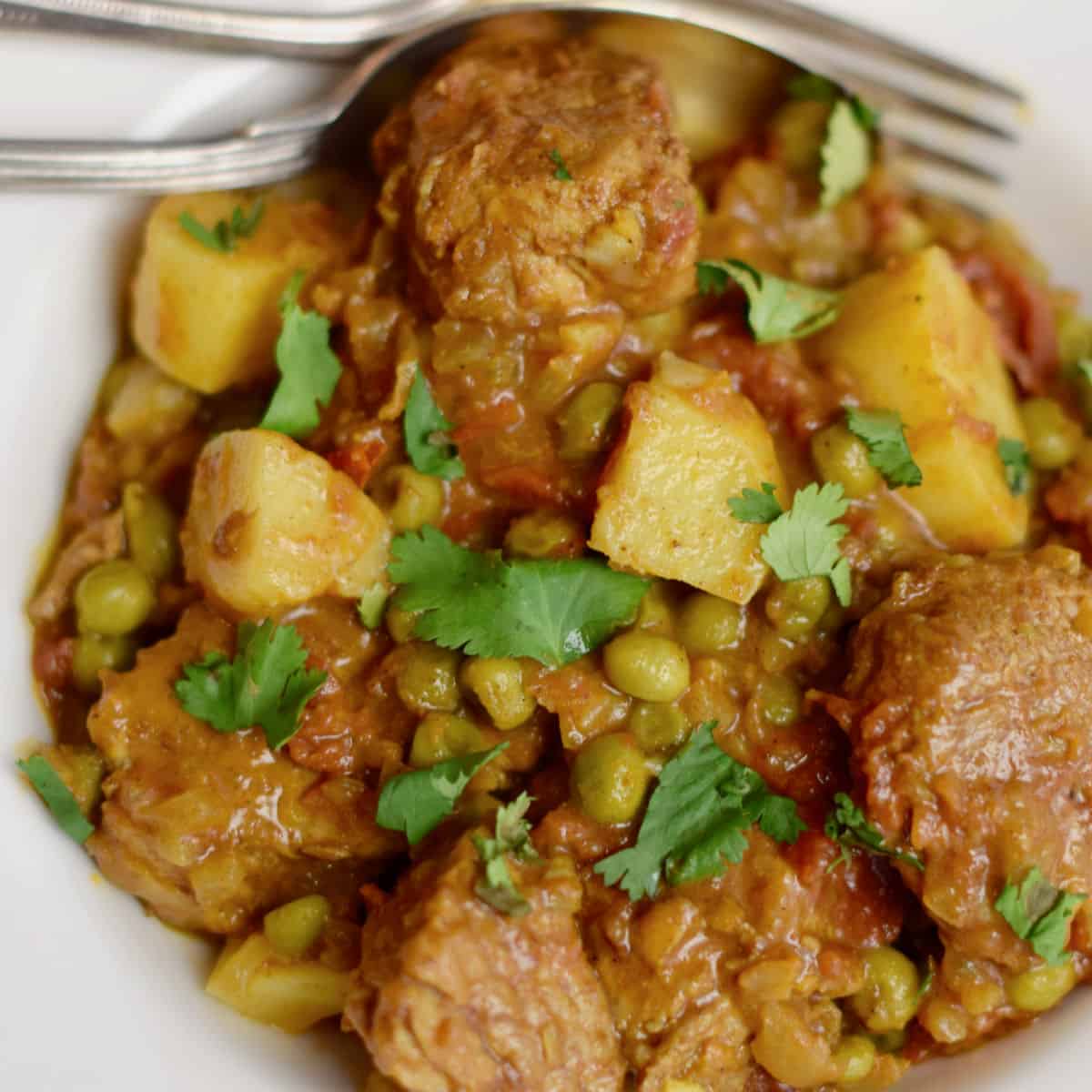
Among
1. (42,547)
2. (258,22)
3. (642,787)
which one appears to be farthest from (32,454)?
(642,787)

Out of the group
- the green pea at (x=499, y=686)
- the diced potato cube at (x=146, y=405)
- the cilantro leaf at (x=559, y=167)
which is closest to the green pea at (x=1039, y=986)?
the green pea at (x=499, y=686)

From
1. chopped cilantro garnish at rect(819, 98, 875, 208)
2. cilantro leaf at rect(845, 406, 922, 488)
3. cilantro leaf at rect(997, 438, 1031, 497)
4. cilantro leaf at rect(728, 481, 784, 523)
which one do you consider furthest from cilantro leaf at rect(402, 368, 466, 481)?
cilantro leaf at rect(997, 438, 1031, 497)

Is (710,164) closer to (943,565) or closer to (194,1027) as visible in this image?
(943,565)

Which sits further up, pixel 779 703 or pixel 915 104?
pixel 915 104

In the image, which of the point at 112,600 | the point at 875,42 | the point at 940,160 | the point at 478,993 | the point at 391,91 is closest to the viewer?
the point at 478,993

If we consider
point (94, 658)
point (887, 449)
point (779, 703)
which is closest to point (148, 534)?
point (94, 658)

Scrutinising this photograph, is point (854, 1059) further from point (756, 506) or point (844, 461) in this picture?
point (844, 461)

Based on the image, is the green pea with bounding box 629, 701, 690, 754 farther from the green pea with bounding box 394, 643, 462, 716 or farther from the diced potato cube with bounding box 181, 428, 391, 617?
the diced potato cube with bounding box 181, 428, 391, 617
